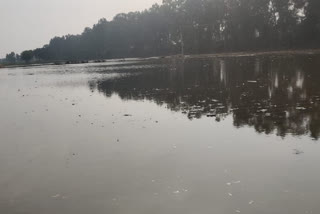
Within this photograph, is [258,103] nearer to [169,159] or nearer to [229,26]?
[169,159]

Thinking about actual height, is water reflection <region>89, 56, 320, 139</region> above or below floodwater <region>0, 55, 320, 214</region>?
above

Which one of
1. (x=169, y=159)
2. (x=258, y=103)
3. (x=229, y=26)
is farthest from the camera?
(x=229, y=26)

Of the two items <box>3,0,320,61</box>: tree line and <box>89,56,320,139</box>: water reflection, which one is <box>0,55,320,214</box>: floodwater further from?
<box>3,0,320,61</box>: tree line

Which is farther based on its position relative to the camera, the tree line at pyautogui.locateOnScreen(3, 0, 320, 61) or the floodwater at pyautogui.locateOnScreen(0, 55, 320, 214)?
the tree line at pyautogui.locateOnScreen(3, 0, 320, 61)

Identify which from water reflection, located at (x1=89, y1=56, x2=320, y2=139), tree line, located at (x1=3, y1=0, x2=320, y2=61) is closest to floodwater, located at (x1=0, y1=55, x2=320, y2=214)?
water reflection, located at (x1=89, y1=56, x2=320, y2=139)

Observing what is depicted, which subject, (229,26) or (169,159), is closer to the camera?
(169,159)

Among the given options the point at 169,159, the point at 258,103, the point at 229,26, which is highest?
the point at 229,26

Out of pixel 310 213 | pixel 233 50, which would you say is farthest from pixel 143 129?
pixel 233 50

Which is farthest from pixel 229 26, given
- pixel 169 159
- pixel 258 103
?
pixel 169 159

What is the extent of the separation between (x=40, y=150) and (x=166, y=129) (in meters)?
4.77

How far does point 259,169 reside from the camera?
31.3 feet

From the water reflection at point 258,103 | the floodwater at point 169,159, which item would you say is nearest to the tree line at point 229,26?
the water reflection at point 258,103

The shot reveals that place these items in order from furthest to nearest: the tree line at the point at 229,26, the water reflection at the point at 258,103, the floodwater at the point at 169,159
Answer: the tree line at the point at 229,26 < the water reflection at the point at 258,103 < the floodwater at the point at 169,159

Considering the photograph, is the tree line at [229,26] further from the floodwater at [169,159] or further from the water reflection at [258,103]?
the floodwater at [169,159]
